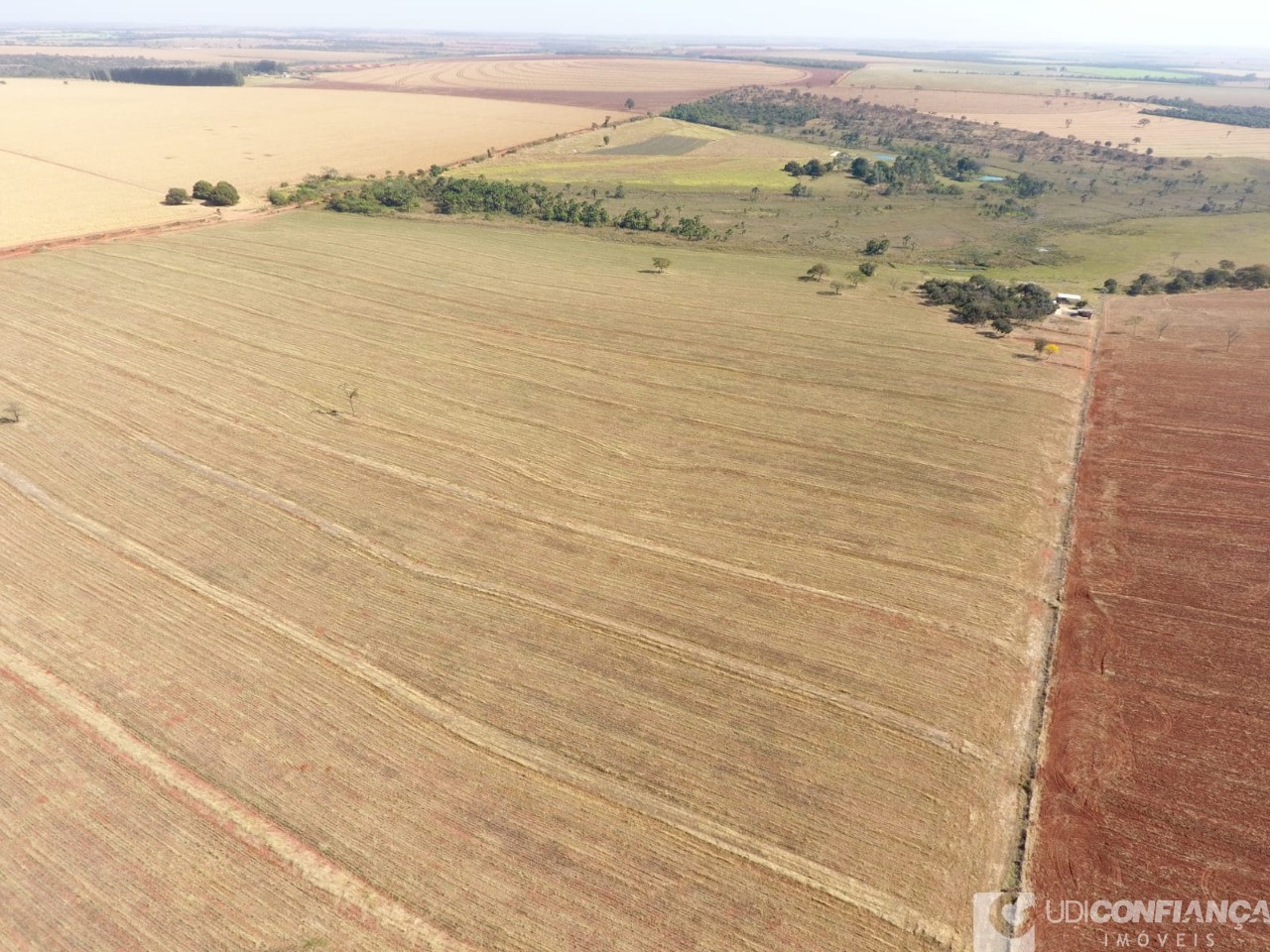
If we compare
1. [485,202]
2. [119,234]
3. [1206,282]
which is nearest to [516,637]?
[1206,282]

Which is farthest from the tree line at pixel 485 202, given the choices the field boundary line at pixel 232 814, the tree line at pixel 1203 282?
the field boundary line at pixel 232 814

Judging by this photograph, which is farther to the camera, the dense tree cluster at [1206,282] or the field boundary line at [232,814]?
the dense tree cluster at [1206,282]

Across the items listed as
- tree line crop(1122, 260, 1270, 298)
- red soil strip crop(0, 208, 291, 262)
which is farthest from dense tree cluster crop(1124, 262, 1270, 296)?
red soil strip crop(0, 208, 291, 262)

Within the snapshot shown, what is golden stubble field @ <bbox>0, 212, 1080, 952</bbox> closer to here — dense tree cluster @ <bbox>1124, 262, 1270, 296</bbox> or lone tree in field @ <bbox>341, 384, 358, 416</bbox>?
lone tree in field @ <bbox>341, 384, 358, 416</bbox>

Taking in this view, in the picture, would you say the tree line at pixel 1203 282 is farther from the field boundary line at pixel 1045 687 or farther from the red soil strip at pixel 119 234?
the red soil strip at pixel 119 234

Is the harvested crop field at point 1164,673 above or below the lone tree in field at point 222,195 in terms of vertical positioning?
below

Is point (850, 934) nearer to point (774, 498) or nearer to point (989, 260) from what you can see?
point (774, 498)

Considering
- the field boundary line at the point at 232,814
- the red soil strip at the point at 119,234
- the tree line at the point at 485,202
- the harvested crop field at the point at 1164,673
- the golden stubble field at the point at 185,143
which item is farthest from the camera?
the golden stubble field at the point at 185,143

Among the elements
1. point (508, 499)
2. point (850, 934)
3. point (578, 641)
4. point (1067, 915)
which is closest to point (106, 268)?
point (508, 499)
